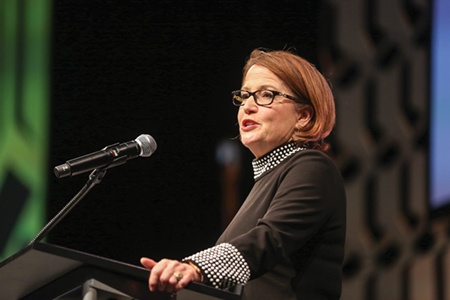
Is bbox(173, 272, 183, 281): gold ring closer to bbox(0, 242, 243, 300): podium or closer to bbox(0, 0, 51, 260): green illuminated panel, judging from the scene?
bbox(0, 242, 243, 300): podium

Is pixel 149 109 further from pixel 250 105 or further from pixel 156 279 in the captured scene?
pixel 156 279

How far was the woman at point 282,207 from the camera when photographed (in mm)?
997

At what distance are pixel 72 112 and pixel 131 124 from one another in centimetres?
36

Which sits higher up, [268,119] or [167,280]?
[268,119]

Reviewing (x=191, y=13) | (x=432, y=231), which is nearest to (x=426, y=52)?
(x=432, y=231)

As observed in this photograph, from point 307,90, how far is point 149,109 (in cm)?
163

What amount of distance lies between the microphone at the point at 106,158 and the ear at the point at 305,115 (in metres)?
0.47

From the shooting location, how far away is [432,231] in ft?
8.58

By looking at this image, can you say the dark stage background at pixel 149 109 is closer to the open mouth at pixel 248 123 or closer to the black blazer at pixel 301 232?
the open mouth at pixel 248 123

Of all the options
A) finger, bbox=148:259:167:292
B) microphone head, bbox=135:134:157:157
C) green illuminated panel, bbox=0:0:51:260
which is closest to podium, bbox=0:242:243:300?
finger, bbox=148:259:167:292

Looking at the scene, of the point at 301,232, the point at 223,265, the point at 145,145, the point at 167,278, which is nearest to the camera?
the point at 167,278

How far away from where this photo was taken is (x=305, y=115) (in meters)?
1.55

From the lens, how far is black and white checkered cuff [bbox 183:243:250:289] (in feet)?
3.15

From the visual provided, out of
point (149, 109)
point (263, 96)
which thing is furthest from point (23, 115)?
point (263, 96)
